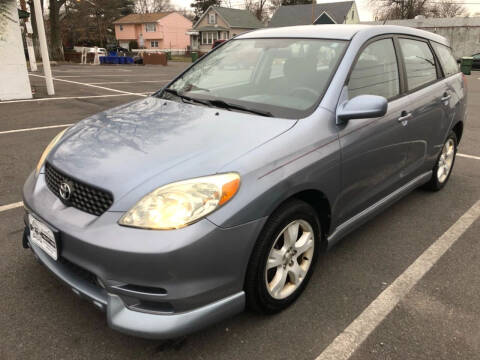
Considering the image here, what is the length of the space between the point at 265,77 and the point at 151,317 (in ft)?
6.58

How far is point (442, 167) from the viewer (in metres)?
4.49

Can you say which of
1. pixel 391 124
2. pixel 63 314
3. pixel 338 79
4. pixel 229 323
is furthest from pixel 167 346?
pixel 391 124

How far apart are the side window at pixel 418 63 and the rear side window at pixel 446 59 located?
0.23m

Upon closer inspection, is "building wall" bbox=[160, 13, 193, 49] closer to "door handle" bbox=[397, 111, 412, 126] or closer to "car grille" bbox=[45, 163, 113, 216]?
"door handle" bbox=[397, 111, 412, 126]

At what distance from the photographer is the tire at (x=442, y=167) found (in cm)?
432

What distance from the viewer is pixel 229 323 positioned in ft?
7.85

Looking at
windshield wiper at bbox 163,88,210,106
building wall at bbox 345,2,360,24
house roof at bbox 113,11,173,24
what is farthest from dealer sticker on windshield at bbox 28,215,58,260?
house roof at bbox 113,11,173,24

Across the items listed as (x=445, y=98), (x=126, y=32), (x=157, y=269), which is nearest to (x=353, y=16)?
(x=126, y=32)

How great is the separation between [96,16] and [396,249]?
204 feet

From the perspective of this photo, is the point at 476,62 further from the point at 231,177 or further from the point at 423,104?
the point at 231,177

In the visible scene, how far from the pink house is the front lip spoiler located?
65390 millimetres

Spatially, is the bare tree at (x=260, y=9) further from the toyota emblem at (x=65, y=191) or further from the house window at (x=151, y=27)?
the toyota emblem at (x=65, y=191)

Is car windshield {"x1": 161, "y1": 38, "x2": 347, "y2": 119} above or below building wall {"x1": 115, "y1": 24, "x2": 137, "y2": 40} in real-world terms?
below

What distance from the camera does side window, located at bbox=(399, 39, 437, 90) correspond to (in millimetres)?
3523
